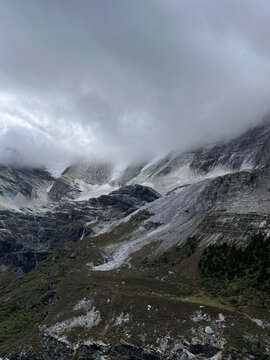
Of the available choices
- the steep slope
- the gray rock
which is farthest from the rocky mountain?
the steep slope

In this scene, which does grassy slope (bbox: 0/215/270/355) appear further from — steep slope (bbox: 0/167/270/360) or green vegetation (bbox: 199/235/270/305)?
green vegetation (bbox: 199/235/270/305)

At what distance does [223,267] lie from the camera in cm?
9050

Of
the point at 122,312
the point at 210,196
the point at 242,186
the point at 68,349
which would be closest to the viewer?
the point at 68,349

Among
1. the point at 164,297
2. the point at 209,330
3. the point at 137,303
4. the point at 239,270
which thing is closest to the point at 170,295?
the point at 164,297

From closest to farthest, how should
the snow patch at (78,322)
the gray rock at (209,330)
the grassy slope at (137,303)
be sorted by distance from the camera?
the gray rock at (209,330) → the grassy slope at (137,303) → the snow patch at (78,322)

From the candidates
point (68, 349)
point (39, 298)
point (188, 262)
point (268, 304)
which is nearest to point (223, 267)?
point (188, 262)

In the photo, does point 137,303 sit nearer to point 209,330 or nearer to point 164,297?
point 164,297

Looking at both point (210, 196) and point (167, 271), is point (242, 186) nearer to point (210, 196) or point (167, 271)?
point (210, 196)

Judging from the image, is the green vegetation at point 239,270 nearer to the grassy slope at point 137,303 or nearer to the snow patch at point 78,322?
the grassy slope at point 137,303

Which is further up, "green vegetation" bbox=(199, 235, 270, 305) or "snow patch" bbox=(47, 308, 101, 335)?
"green vegetation" bbox=(199, 235, 270, 305)

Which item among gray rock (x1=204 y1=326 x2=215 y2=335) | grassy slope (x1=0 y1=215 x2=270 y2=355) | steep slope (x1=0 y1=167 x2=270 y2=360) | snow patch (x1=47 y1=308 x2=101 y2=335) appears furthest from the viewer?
snow patch (x1=47 y1=308 x2=101 y2=335)

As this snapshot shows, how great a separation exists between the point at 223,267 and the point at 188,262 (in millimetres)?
15292

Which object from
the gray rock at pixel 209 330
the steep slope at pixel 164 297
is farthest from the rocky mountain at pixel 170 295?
the steep slope at pixel 164 297

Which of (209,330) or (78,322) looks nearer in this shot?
(209,330)
